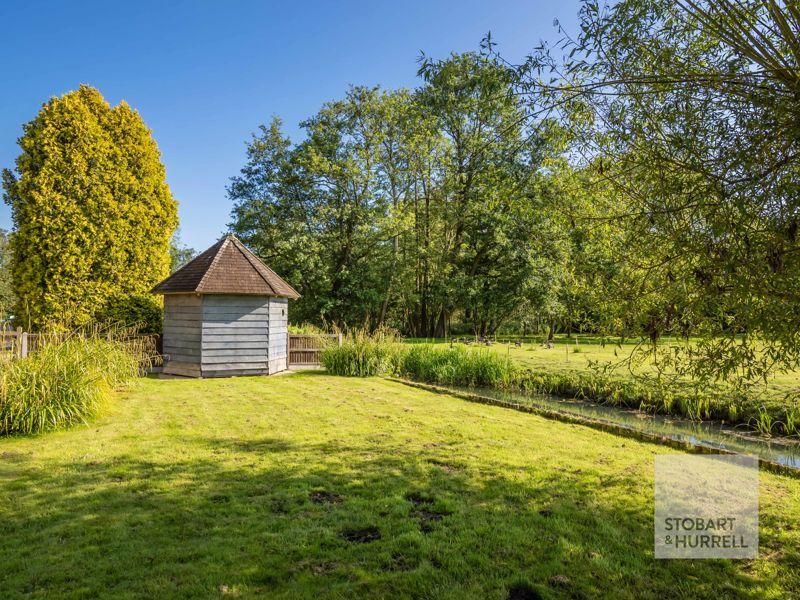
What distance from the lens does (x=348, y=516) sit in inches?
151

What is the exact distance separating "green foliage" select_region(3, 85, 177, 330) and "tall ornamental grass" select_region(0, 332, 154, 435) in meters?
8.01

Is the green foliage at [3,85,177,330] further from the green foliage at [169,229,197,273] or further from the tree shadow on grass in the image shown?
the green foliage at [169,229,197,273]

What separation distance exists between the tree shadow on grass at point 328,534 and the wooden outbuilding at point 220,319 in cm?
735

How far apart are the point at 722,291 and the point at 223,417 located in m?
7.52

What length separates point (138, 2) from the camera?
9.48 meters

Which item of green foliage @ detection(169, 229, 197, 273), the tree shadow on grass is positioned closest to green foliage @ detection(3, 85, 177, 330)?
the tree shadow on grass

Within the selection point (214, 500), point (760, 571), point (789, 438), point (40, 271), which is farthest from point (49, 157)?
point (789, 438)

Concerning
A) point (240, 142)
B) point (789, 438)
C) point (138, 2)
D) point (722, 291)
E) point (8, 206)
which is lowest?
point (789, 438)

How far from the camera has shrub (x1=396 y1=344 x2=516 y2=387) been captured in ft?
40.5

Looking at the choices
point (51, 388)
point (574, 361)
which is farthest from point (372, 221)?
point (51, 388)

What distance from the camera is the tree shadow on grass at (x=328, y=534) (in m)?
2.85

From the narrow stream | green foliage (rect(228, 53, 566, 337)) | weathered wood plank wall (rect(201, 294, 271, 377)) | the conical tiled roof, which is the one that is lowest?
the narrow stream

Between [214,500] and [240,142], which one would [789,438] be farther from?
[240,142]

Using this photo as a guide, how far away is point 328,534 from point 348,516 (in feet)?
1.18
